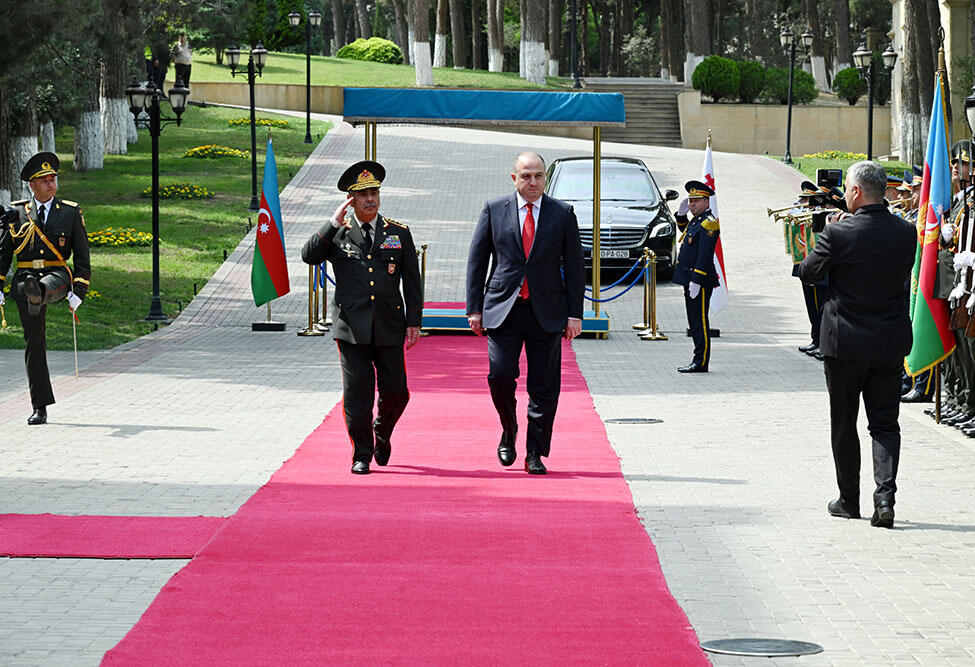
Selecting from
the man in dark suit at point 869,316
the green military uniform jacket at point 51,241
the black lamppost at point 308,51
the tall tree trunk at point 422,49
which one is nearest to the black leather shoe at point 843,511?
the man in dark suit at point 869,316

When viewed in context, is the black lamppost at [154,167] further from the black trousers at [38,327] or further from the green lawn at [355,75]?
the green lawn at [355,75]

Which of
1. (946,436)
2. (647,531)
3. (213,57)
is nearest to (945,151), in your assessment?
(946,436)

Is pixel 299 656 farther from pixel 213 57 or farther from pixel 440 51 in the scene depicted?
pixel 213 57

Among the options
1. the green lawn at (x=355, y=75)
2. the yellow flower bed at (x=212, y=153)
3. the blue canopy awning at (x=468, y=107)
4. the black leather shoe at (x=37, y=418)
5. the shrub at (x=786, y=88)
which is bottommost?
the black leather shoe at (x=37, y=418)

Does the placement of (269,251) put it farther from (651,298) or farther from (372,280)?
(372,280)

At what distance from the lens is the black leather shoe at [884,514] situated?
791 centimetres

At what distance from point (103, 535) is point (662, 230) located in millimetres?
16732

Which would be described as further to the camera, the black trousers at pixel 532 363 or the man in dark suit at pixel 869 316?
the black trousers at pixel 532 363

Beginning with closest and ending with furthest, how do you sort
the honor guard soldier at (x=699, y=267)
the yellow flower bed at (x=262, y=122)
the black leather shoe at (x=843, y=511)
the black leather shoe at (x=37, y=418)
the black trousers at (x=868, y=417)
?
the black trousers at (x=868, y=417), the black leather shoe at (x=843, y=511), the black leather shoe at (x=37, y=418), the honor guard soldier at (x=699, y=267), the yellow flower bed at (x=262, y=122)

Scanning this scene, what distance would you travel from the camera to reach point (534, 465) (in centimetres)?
937

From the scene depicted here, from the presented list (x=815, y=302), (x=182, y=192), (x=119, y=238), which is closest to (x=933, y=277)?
(x=815, y=302)

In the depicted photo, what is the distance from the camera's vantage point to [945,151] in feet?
36.6

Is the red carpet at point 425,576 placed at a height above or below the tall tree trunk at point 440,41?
below

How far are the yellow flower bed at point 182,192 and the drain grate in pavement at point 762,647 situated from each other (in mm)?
27785
